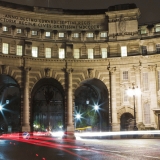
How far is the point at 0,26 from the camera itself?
5488cm

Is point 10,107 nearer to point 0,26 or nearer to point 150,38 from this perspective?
point 0,26

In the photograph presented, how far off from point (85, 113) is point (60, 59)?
26794mm

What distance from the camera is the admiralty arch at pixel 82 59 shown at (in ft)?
181

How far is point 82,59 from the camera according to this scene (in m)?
57.5

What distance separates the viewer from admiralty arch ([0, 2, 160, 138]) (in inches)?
2175

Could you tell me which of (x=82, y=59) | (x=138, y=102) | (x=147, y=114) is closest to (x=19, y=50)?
(x=82, y=59)

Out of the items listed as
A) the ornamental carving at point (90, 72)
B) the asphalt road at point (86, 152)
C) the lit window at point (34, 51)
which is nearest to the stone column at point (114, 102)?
the ornamental carving at point (90, 72)

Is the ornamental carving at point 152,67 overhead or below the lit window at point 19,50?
below

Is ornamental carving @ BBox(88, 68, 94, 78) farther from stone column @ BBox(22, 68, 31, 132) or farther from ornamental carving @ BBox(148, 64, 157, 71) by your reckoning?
stone column @ BBox(22, 68, 31, 132)

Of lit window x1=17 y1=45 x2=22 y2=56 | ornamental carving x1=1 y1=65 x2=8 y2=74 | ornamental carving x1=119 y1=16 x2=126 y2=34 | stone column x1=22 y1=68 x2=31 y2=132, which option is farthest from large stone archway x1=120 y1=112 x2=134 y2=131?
ornamental carving x1=1 y1=65 x2=8 y2=74

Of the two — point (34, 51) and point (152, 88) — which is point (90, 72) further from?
point (152, 88)

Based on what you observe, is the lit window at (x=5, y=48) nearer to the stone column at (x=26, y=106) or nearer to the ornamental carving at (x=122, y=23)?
the stone column at (x=26, y=106)

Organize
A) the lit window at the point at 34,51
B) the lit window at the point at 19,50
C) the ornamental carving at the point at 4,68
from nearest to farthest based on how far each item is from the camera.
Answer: the ornamental carving at the point at 4,68 → the lit window at the point at 19,50 → the lit window at the point at 34,51

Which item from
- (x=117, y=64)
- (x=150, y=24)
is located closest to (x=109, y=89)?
(x=117, y=64)
